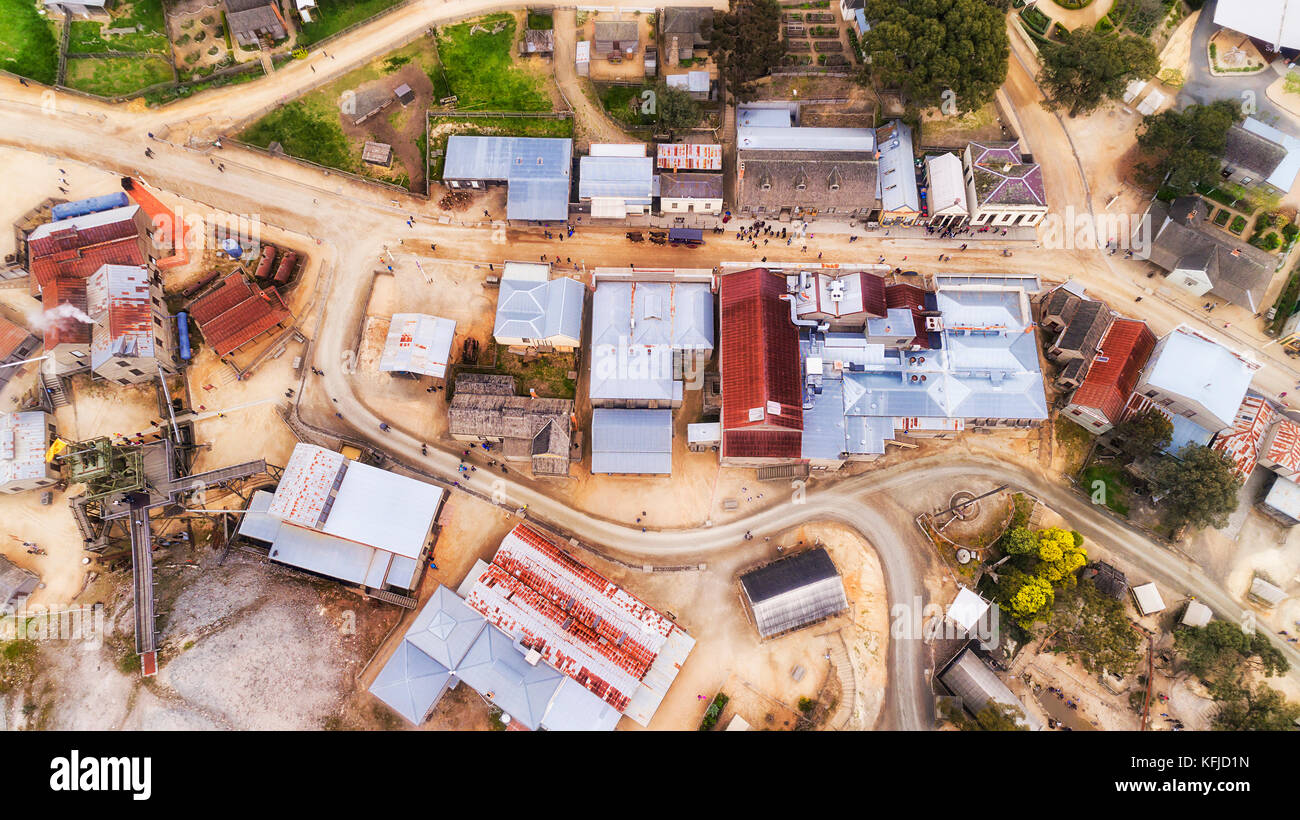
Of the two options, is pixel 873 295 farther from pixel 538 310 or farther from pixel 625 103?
pixel 625 103

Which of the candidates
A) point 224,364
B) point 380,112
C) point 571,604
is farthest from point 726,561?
point 380,112

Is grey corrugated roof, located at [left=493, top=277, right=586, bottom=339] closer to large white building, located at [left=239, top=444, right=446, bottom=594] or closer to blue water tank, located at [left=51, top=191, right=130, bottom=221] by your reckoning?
large white building, located at [left=239, top=444, right=446, bottom=594]

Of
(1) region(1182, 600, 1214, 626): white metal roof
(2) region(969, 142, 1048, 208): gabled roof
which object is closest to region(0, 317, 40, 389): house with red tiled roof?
(2) region(969, 142, 1048, 208): gabled roof

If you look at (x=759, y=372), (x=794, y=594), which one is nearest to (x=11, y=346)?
(x=759, y=372)

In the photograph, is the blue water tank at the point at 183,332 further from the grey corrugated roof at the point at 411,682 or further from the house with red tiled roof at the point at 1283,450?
the house with red tiled roof at the point at 1283,450

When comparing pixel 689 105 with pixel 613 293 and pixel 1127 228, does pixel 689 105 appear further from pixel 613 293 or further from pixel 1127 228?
pixel 1127 228
